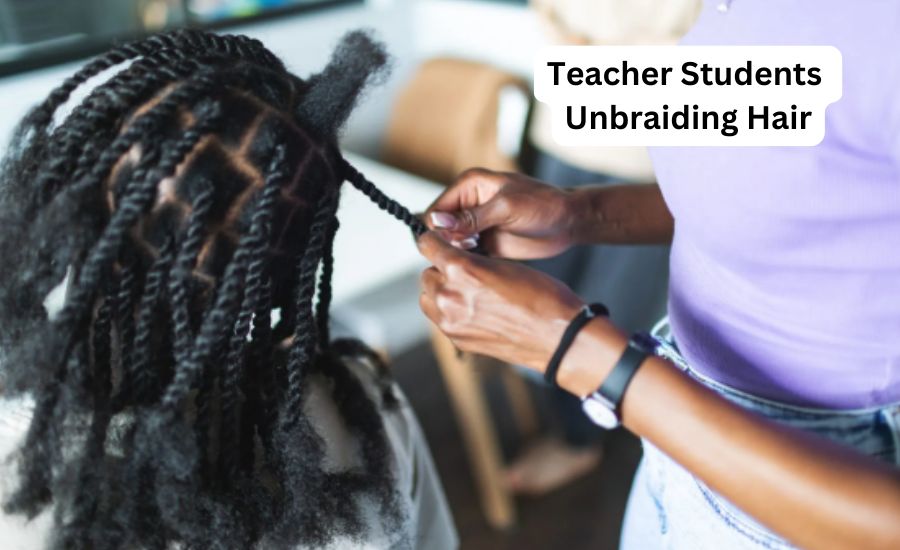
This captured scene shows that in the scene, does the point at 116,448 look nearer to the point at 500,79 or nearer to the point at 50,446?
the point at 50,446

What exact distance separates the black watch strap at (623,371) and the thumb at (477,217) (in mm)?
259

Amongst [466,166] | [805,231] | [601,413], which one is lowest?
[466,166]

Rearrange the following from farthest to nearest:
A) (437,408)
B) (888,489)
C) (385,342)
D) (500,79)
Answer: (437,408), (500,79), (385,342), (888,489)

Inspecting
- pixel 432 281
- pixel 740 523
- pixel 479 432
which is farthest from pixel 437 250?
pixel 479 432

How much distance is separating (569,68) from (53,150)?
0.50 metres

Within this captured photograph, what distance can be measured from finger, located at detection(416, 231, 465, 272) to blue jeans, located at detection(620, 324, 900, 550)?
0.27 metres

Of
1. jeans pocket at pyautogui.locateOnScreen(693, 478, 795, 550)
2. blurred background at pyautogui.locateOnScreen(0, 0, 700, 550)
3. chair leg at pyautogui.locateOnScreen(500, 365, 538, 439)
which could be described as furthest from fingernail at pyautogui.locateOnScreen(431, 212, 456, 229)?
chair leg at pyautogui.locateOnScreen(500, 365, 538, 439)

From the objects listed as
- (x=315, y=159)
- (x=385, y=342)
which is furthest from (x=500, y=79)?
(x=315, y=159)

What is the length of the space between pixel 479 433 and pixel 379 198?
1011 mm

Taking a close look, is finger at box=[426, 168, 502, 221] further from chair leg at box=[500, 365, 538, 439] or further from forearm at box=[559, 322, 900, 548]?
chair leg at box=[500, 365, 538, 439]

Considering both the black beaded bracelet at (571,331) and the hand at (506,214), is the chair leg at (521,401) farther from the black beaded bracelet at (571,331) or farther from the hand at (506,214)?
the black beaded bracelet at (571,331)

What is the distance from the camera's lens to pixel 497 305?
0.62 metres

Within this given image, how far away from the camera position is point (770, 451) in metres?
0.53

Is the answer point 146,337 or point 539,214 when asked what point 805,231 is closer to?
point 539,214
